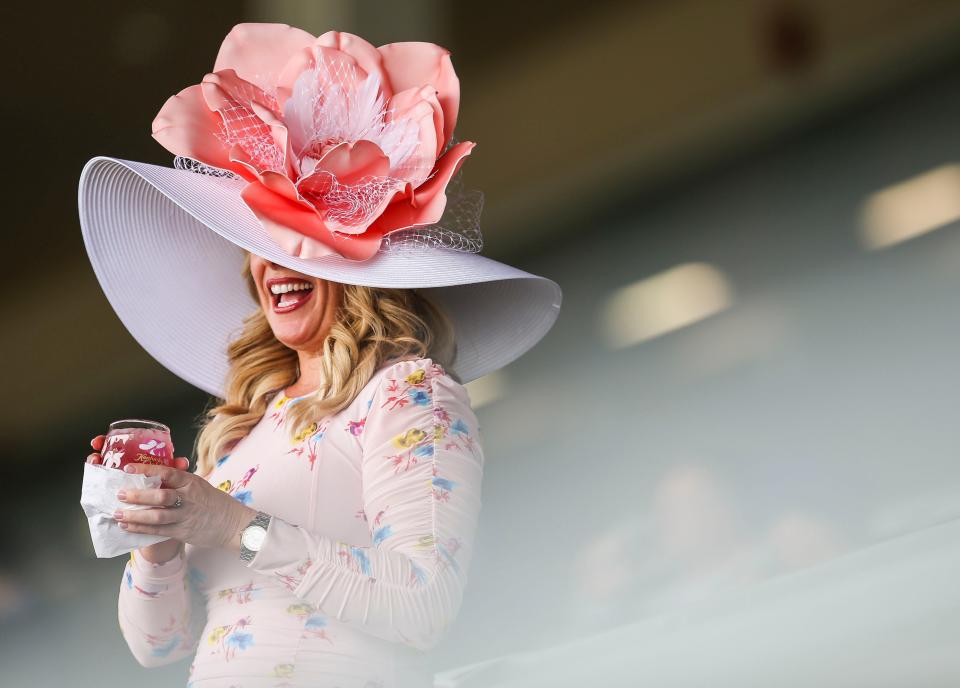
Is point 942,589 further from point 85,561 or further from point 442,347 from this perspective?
point 85,561

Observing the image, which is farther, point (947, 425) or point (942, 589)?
point (947, 425)

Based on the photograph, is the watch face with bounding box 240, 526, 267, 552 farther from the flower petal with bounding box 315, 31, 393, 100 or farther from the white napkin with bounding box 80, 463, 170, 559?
the flower petal with bounding box 315, 31, 393, 100

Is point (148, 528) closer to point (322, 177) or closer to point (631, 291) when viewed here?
point (322, 177)

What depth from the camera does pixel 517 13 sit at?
2.62m

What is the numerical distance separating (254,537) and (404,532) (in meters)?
0.12

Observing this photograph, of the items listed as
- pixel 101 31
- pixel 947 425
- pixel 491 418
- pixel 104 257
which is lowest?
pixel 104 257

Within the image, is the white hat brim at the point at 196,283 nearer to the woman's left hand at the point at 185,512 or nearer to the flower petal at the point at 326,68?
the flower petal at the point at 326,68

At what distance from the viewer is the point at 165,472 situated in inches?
35.4

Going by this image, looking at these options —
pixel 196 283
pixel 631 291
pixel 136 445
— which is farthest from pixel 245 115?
pixel 631 291

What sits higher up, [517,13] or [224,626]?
[517,13]

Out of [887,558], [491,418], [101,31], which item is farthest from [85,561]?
[887,558]

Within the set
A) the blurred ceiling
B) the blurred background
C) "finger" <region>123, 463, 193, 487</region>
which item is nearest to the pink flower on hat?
"finger" <region>123, 463, 193, 487</region>

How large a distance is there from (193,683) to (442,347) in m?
0.41

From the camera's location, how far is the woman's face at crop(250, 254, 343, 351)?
115 centimetres
